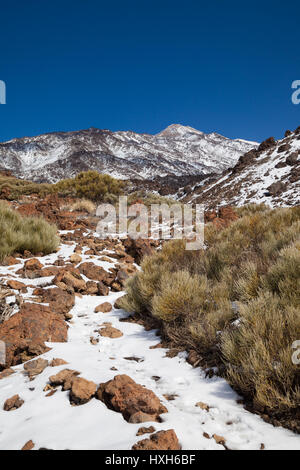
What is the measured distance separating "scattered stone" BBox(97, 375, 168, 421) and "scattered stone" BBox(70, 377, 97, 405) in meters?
0.05

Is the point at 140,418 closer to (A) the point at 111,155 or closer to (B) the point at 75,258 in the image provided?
(B) the point at 75,258

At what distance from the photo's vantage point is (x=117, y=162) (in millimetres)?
93812

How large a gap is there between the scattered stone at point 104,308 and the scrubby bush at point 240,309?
31cm

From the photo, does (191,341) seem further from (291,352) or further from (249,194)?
(249,194)

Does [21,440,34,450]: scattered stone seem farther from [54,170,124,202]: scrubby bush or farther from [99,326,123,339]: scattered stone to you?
[54,170,124,202]: scrubby bush

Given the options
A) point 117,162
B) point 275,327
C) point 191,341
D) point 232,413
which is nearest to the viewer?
point 232,413

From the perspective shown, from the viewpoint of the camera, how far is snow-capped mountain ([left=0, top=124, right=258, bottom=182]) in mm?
85750

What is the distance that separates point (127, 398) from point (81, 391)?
1.06ft

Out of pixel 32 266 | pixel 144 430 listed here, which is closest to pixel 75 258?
pixel 32 266

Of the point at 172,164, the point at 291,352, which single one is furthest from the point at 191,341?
the point at 172,164

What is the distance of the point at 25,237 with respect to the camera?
5.39 m

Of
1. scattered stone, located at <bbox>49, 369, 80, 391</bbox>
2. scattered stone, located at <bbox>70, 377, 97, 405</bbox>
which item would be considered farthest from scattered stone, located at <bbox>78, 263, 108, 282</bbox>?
scattered stone, located at <bbox>70, 377, 97, 405</bbox>

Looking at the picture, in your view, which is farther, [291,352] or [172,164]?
[172,164]

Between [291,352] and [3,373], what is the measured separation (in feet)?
7.41
